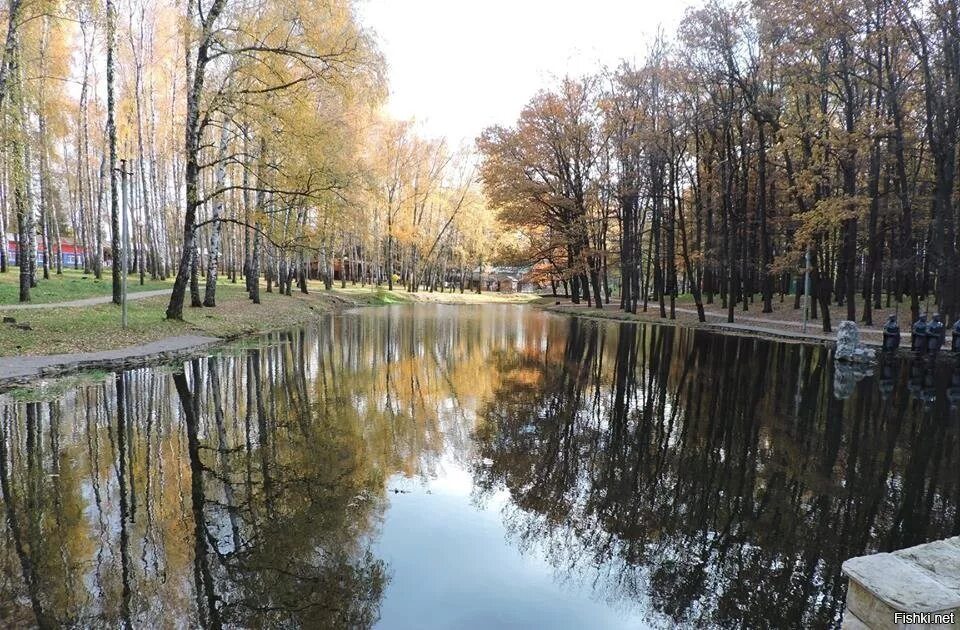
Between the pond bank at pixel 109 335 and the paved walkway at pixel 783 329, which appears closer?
the pond bank at pixel 109 335

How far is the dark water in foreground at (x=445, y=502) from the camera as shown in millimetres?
3654

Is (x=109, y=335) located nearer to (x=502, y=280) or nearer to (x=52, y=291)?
(x=52, y=291)

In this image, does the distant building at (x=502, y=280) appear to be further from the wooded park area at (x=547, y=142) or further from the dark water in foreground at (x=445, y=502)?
the dark water in foreground at (x=445, y=502)

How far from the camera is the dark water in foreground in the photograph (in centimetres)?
365

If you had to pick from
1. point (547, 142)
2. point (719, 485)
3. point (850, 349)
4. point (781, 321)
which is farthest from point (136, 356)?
point (547, 142)

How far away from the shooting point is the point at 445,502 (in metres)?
5.40

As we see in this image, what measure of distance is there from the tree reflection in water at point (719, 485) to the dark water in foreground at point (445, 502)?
3 cm

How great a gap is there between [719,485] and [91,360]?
448 inches

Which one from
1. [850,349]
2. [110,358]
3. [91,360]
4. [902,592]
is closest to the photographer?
[902,592]

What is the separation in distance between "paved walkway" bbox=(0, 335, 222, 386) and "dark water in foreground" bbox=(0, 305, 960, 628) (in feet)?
2.64

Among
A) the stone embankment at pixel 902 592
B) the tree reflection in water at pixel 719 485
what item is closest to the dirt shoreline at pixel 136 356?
the tree reflection in water at pixel 719 485

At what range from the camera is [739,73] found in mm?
25125

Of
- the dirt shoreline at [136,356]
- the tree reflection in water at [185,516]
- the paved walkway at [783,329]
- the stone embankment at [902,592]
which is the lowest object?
the tree reflection in water at [185,516]

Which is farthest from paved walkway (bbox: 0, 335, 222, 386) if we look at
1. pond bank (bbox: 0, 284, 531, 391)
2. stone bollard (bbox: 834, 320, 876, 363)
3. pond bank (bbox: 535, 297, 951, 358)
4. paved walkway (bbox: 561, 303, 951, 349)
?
paved walkway (bbox: 561, 303, 951, 349)
